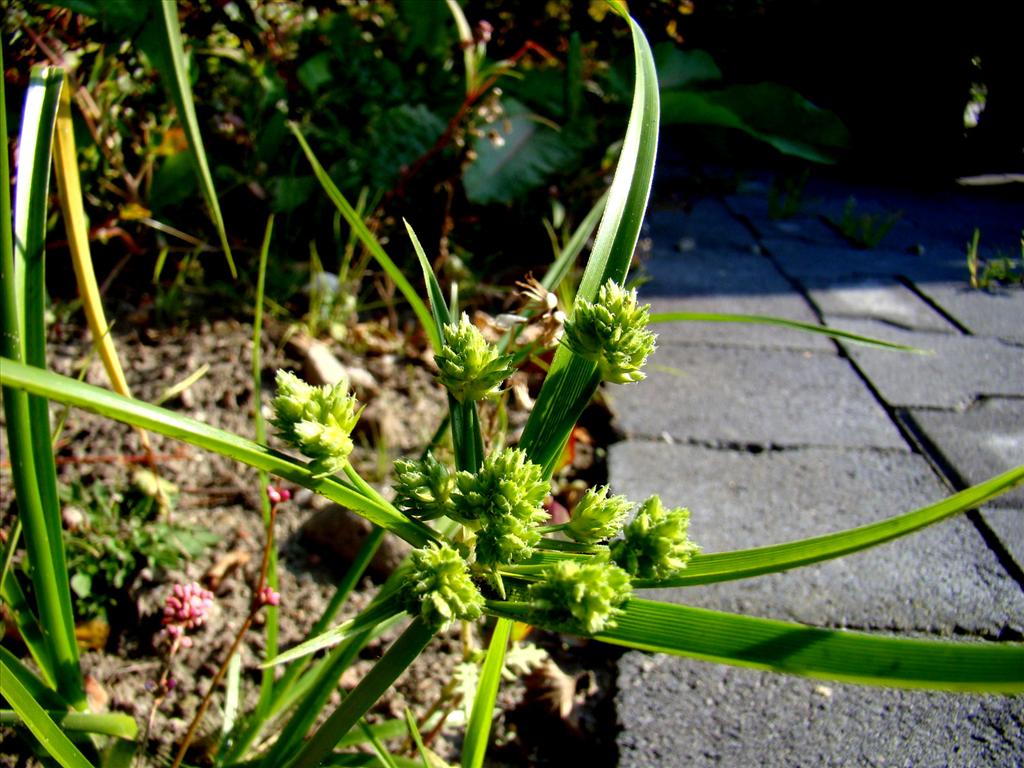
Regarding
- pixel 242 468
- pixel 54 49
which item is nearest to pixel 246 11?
pixel 54 49

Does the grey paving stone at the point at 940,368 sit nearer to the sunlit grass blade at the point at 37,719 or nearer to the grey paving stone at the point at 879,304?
the grey paving stone at the point at 879,304

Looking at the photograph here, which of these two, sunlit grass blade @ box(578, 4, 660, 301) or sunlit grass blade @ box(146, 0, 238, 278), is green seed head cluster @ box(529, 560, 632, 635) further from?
sunlit grass blade @ box(146, 0, 238, 278)

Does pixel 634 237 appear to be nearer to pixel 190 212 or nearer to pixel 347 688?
pixel 347 688

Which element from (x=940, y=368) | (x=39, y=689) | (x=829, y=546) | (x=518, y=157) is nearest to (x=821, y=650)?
(x=829, y=546)

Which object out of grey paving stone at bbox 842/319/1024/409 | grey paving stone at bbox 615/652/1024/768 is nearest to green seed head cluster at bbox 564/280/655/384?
grey paving stone at bbox 615/652/1024/768

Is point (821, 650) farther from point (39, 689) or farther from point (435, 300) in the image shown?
point (39, 689)

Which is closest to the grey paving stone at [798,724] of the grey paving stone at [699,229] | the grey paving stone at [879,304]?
the grey paving stone at [879,304]

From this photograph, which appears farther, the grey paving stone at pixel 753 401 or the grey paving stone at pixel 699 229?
the grey paving stone at pixel 699 229
